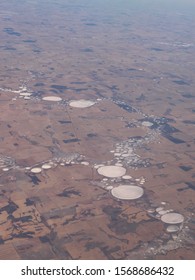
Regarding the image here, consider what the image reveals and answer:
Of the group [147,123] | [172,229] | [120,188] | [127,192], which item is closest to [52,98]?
[147,123]

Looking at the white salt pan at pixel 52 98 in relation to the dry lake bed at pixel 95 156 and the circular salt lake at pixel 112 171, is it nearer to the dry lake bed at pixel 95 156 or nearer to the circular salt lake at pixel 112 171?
the dry lake bed at pixel 95 156

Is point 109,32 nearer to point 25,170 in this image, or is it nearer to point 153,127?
point 153,127

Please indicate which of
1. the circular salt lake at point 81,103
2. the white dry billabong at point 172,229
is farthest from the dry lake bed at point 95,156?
the circular salt lake at point 81,103

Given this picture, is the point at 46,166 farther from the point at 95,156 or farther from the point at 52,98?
the point at 52,98


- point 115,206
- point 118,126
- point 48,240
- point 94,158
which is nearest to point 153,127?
point 118,126

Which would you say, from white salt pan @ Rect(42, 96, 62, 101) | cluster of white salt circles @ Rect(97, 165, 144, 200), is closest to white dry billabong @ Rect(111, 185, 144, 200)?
cluster of white salt circles @ Rect(97, 165, 144, 200)

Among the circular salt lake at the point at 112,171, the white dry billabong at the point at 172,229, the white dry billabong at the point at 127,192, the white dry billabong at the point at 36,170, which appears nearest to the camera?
the white dry billabong at the point at 172,229
